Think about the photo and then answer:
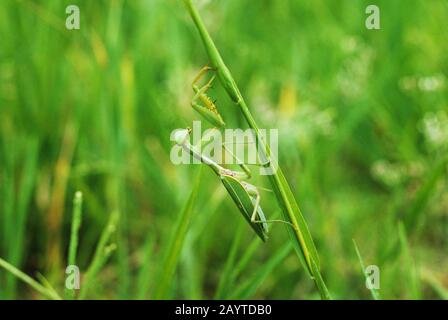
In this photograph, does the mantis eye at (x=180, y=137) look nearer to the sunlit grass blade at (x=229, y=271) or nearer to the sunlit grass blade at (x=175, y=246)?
the sunlit grass blade at (x=175, y=246)

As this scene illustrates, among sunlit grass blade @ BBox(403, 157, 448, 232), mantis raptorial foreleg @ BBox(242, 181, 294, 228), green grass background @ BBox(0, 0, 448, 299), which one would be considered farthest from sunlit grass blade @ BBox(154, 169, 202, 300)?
sunlit grass blade @ BBox(403, 157, 448, 232)

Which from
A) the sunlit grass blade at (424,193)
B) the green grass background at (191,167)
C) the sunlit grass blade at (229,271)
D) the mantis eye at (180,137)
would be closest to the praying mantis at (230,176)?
the mantis eye at (180,137)

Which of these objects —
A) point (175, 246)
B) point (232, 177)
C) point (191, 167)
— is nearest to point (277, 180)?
point (232, 177)

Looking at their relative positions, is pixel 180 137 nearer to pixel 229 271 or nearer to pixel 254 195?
pixel 254 195

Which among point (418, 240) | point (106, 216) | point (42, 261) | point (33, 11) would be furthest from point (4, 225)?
point (418, 240)

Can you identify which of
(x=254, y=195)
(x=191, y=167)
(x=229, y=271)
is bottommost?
(x=229, y=271)
